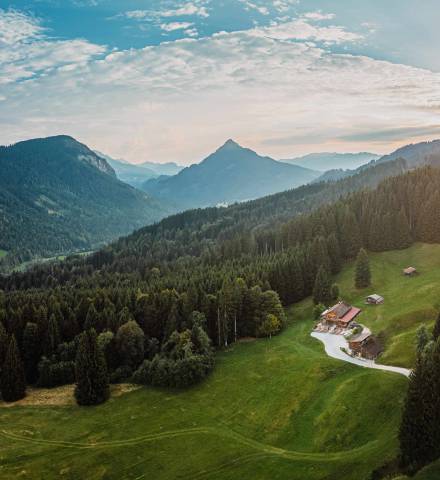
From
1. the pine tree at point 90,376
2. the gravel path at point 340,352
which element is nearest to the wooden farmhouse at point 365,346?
the gravel path at point 340,352

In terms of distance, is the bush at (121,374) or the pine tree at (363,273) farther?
the pine tree at (363,273)

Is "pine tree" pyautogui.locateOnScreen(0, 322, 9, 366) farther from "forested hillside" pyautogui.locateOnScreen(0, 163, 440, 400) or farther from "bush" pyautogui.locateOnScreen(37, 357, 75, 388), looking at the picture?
"bush" pyautogui.locateOnScreen(37, 357, 75, 388)

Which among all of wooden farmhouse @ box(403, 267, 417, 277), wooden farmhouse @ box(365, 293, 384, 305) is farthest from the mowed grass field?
wooden farmhouse @ box(403, 267, 417, 277)

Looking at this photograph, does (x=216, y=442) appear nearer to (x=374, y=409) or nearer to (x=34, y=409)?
(x=374, y=409)

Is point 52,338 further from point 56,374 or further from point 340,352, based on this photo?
point 340,352

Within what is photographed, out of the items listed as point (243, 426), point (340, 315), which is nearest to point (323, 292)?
point (340, 315)

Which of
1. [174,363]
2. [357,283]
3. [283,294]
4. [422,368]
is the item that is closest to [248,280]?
[283,294]

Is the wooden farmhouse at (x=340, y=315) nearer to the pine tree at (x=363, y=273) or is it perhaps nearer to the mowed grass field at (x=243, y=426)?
the mowed grass field at (x=243, y=426)
